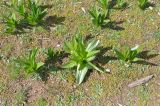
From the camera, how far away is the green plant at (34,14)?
20.0 feet

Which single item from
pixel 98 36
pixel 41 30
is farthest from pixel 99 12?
pixel 41 30

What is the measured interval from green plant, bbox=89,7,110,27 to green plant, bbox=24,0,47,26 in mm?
819

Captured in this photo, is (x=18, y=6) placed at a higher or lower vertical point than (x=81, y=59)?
higher

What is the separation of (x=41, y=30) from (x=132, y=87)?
5.77ft

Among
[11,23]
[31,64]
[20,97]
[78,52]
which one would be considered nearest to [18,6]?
[11,23]

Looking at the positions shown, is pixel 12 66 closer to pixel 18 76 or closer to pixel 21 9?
pixel 18 76

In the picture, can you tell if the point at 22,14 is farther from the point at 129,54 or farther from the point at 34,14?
the point at 129,54

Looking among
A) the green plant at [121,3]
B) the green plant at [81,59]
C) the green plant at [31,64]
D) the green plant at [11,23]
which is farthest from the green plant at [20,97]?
the green plant at [121,3]

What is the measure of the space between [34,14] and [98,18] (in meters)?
1.01

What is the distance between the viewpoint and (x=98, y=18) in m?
6.05

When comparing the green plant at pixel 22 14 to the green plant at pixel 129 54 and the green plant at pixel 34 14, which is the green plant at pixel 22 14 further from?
the green plant at pixel 129 54

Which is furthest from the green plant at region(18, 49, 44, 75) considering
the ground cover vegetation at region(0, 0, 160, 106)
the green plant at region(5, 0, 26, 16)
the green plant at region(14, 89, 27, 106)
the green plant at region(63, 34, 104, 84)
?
the green plant at region(5, 0, 26, 16)

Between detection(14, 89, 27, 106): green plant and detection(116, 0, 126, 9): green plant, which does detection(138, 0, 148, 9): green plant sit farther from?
detection(14, 89, 27, 106): green plant

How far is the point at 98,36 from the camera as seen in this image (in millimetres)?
6105
